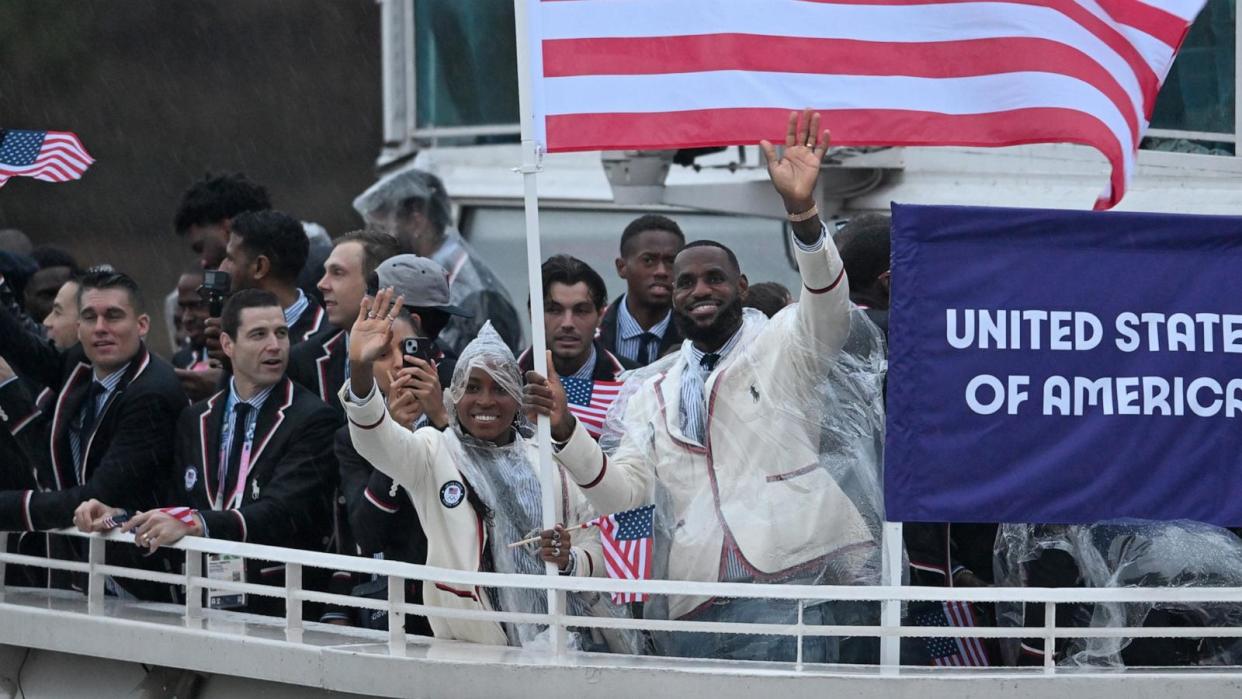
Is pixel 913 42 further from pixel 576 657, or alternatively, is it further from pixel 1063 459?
pixel 576 657

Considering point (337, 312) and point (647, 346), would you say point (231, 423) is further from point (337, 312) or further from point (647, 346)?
point (647, 346)

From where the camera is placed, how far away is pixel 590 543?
19.2 ft

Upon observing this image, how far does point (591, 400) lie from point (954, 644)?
133 cm

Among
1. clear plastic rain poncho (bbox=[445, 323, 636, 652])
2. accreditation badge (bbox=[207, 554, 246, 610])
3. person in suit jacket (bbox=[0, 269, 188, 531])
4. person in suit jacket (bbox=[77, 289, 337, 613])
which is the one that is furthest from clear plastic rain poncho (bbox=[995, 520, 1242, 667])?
person in suit jacket (bbox=[0, 269, 188, 531])

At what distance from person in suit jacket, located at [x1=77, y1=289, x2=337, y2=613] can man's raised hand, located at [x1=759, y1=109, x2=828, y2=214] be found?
208cm

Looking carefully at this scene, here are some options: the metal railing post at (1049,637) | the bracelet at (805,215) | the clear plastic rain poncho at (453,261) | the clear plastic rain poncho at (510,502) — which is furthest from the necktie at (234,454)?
the metal railing post at (1049,637)

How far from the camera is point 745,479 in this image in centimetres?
559

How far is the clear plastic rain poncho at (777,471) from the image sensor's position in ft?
18.2

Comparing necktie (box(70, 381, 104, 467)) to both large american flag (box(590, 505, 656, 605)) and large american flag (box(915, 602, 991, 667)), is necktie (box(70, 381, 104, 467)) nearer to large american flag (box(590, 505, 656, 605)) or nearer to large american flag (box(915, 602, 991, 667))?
large american flag (box(590, 505, 656, 605))

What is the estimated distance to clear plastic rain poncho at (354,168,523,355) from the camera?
27.5 ft

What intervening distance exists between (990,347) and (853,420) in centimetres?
48

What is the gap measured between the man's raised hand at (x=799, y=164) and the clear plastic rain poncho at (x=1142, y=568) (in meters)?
1.26

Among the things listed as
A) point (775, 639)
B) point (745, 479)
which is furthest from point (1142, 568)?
point (745, 479)

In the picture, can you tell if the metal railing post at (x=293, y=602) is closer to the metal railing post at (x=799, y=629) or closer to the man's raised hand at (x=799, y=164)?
the metal railing post at (x=799, y=629)
